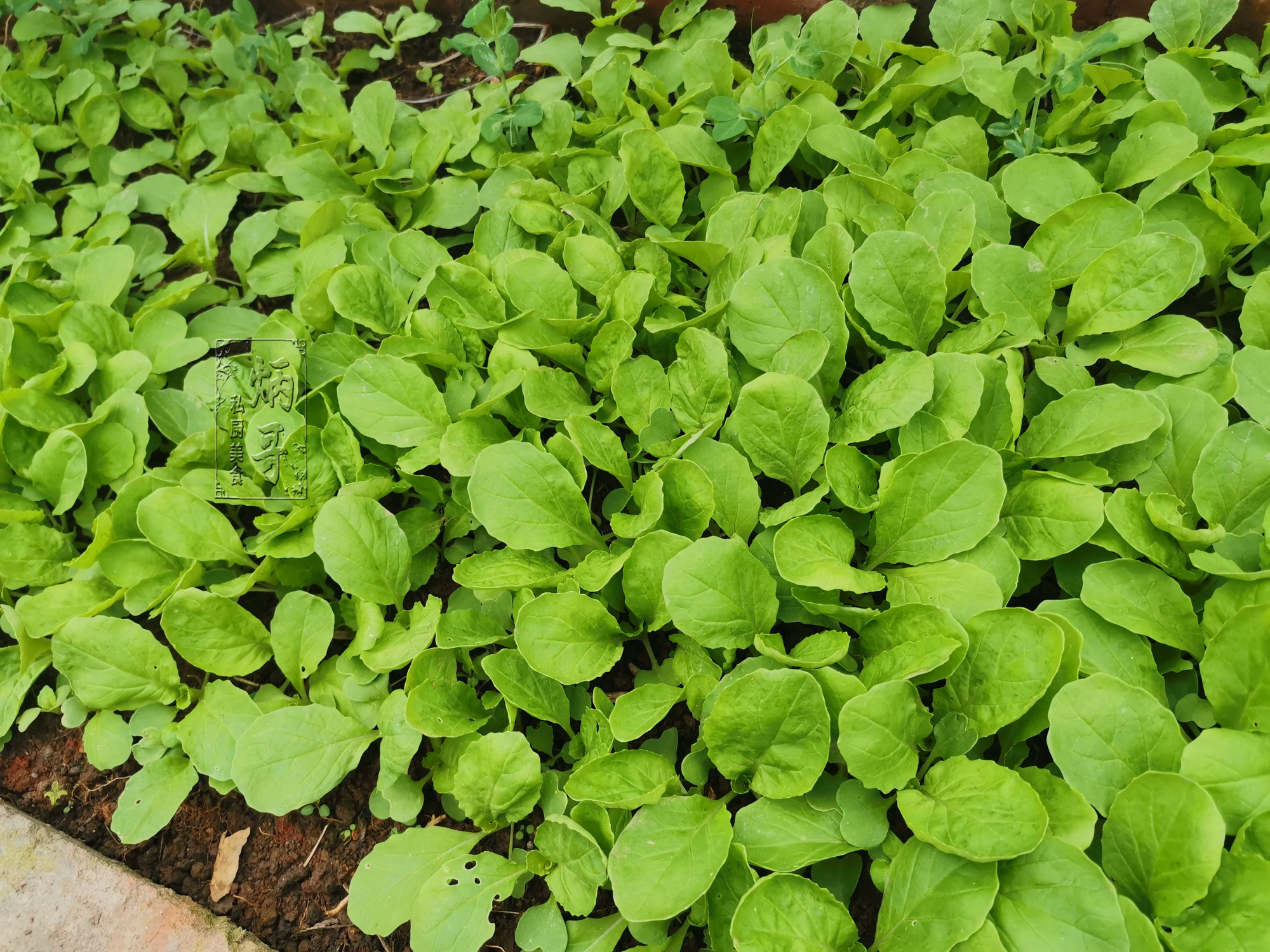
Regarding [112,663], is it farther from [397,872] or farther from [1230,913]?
[1230,913]

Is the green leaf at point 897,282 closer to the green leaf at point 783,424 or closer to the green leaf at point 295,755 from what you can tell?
Result: the green leaf at point 783,424

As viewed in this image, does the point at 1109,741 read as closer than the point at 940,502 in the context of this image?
Yes

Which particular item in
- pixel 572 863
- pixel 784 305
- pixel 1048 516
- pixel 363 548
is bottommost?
pixel 572 863

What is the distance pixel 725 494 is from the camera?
1.33 m

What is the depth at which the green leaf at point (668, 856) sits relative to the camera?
3.47ft

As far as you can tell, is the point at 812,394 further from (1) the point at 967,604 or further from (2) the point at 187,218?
(2) the point at 187,218

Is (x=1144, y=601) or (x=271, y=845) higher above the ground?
(x=1144, y=601)

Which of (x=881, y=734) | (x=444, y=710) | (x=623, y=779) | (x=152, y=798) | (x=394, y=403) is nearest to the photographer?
(x=881, y=734)

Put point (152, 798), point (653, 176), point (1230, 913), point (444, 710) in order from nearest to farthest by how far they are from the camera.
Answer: point (1230, 913) → point (444, 710) → point (152, 798) → point (653, 176)

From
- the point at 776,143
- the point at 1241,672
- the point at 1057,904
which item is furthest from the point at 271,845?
the point at 776,143

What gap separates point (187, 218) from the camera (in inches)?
80.2

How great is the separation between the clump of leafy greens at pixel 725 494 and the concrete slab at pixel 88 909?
0.12 metres

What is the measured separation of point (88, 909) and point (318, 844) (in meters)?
0.35

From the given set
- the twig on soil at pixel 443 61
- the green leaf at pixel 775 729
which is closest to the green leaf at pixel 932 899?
the green leaf at pixel 775 729
